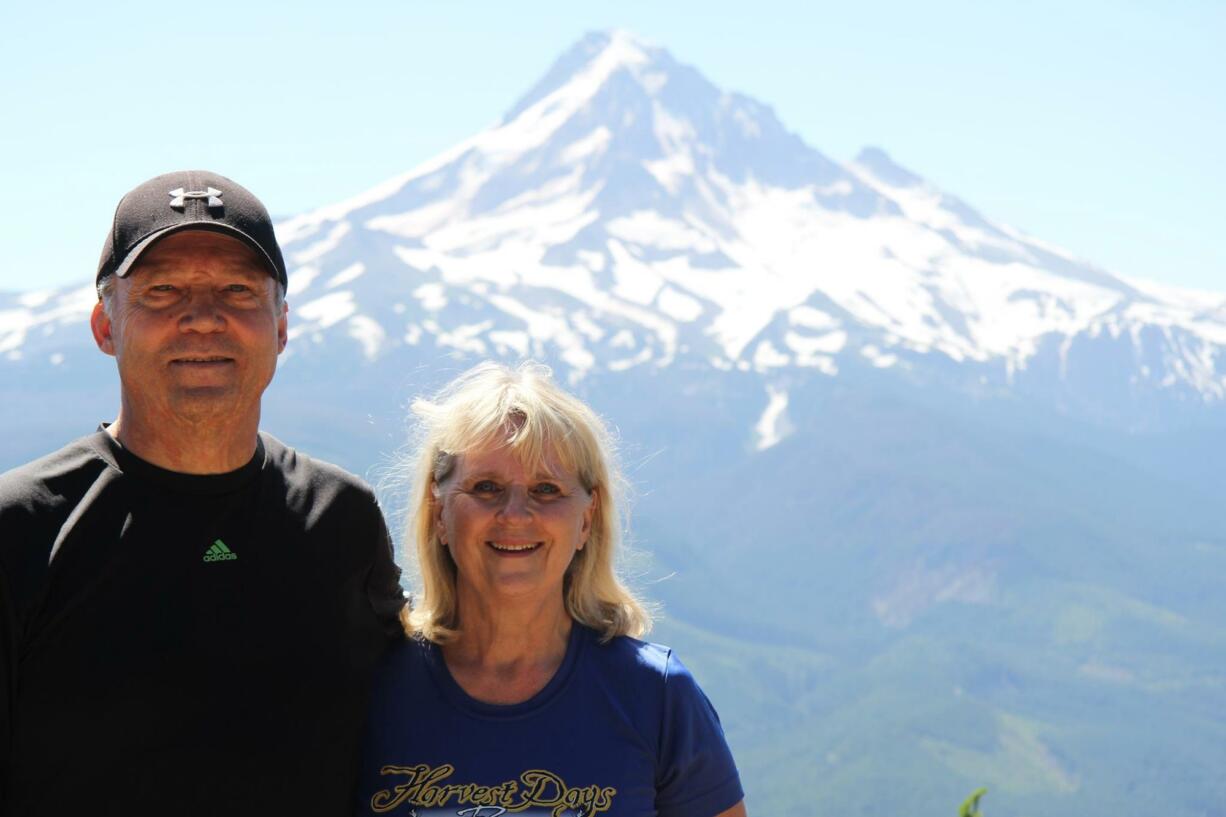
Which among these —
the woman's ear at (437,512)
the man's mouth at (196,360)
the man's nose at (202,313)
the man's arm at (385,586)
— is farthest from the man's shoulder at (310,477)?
the man's nose at (202,313)

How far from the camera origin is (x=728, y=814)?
5402 mm


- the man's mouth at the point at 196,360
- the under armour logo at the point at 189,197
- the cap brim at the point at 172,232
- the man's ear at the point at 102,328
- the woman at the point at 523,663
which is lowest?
the woman at the point at 523,663

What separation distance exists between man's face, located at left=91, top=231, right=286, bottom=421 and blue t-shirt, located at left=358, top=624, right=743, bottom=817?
125 cm

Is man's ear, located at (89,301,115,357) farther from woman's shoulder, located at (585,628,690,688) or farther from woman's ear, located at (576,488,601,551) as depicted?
woman's shoulder, located at (585,628,690,688)

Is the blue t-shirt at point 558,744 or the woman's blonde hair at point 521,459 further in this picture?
the woman's blonde hair at point 521,459

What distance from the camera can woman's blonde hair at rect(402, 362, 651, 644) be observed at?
5504 mm

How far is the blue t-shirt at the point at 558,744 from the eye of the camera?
513 cm

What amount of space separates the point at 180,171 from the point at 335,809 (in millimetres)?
2155

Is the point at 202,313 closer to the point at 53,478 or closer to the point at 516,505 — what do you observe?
the point at 53,478

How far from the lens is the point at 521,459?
5469 mm

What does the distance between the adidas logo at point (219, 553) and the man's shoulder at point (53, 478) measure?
42 cm

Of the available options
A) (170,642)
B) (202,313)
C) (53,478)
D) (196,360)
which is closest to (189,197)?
(202,313)

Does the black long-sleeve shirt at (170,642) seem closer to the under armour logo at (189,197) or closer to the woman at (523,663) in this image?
the woman at (523,663)

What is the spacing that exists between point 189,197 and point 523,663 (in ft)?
6.76
